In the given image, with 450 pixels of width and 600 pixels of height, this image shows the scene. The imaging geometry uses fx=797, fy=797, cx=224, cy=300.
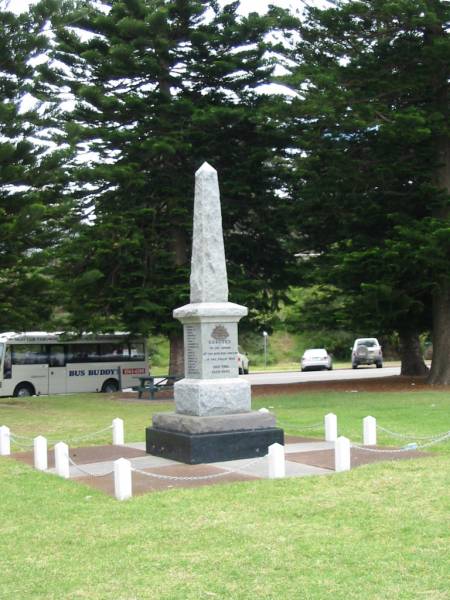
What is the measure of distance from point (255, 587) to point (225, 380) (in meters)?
6.09

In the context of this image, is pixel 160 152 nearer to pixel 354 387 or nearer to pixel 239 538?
pixel 354 387

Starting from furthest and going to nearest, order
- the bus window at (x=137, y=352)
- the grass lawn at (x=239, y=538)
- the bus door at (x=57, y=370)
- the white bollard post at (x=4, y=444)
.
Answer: the bus window at (x=137, y=352), the bus door at (x=57, y=370), the white bollard post at (x=4, y=444), the grass lawn at (x=239, y=538)

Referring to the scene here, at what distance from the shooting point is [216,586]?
5.50 m

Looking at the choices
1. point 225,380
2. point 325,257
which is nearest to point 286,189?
point 325,257

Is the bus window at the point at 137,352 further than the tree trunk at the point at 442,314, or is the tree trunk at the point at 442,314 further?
the bus window at the point at 137,352

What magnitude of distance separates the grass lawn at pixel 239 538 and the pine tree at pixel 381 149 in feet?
42.5

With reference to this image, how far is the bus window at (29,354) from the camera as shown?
2981 centimetres

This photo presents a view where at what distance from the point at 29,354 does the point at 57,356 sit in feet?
3.56

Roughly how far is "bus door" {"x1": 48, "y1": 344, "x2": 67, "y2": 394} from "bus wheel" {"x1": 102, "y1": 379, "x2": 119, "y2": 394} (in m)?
1.59

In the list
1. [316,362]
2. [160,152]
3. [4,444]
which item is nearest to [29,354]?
[160,152]

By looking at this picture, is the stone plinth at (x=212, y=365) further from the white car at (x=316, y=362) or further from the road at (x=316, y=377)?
the white car at (x=316, y=362)

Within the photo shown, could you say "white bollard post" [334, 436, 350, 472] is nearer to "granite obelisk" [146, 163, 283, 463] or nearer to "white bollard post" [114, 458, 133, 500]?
"granite obelisk" [146, 163, 283, 463]

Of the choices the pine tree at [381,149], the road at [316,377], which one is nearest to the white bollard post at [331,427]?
the pine tree at [381,149]

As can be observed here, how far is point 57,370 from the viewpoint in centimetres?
3064
